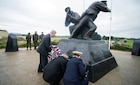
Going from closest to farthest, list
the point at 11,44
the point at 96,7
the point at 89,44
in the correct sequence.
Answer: the point at 89,44 → the point at 96,7 → the point at 11,44

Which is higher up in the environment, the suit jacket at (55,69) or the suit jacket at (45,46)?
the suit jacket at (45,46)

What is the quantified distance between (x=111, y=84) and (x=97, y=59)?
1111mm

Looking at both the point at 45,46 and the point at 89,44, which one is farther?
the point at 89,44

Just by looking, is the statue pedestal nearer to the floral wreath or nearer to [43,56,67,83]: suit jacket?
the floral wreath

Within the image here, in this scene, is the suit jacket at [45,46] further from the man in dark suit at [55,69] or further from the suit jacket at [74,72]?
the suit jacket at [74,72]

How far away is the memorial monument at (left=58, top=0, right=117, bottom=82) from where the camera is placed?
4254 millimetres

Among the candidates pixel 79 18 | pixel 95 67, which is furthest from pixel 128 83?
pixel 79 18

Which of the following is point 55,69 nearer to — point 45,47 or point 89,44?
point 45,47

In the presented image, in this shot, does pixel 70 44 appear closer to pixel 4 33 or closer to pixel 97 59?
pixel 97 59

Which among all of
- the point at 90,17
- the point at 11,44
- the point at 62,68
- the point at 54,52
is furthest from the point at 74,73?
the point at 11,44

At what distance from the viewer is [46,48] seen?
4.29 metres

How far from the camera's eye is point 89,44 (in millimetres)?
4688

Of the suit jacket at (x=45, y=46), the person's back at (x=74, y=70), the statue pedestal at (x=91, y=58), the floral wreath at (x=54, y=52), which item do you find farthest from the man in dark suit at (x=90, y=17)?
the person's back at (x=74, y=70)

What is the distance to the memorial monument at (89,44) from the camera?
4254 millimetres
